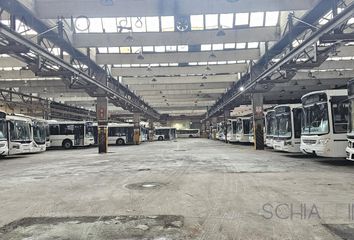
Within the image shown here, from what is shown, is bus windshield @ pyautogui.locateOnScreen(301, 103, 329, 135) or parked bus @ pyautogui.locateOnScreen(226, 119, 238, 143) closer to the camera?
bus windshield @ pyautogui.locateOnScreen(301, 103, 329, 135)

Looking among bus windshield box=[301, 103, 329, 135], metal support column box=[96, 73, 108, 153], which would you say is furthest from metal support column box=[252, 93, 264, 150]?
metal support column box=[96, 73, 108, 153]

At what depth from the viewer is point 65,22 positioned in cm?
1575

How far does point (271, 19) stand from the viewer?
1745cm

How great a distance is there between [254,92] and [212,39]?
31.3 feet

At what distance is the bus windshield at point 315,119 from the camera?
12.8 m

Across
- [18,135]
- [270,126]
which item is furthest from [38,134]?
[270,126]

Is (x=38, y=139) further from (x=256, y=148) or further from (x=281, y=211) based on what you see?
(x=281, y=211)

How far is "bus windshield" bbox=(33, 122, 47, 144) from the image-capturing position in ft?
78.4

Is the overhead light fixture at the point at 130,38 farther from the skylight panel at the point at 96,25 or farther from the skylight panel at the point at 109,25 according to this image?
the skylight panel at the point at 96,25

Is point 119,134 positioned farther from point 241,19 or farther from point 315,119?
point 315,119

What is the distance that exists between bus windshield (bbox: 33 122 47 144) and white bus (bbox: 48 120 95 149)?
7.22m

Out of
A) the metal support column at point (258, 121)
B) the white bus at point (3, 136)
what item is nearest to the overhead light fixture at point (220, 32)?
the metal support column at point (258, 121)

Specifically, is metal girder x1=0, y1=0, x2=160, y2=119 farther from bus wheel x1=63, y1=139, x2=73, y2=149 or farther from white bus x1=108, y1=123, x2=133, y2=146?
white bus x1=108, y1=123, x2=133, y2=146

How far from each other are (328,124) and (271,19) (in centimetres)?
762
